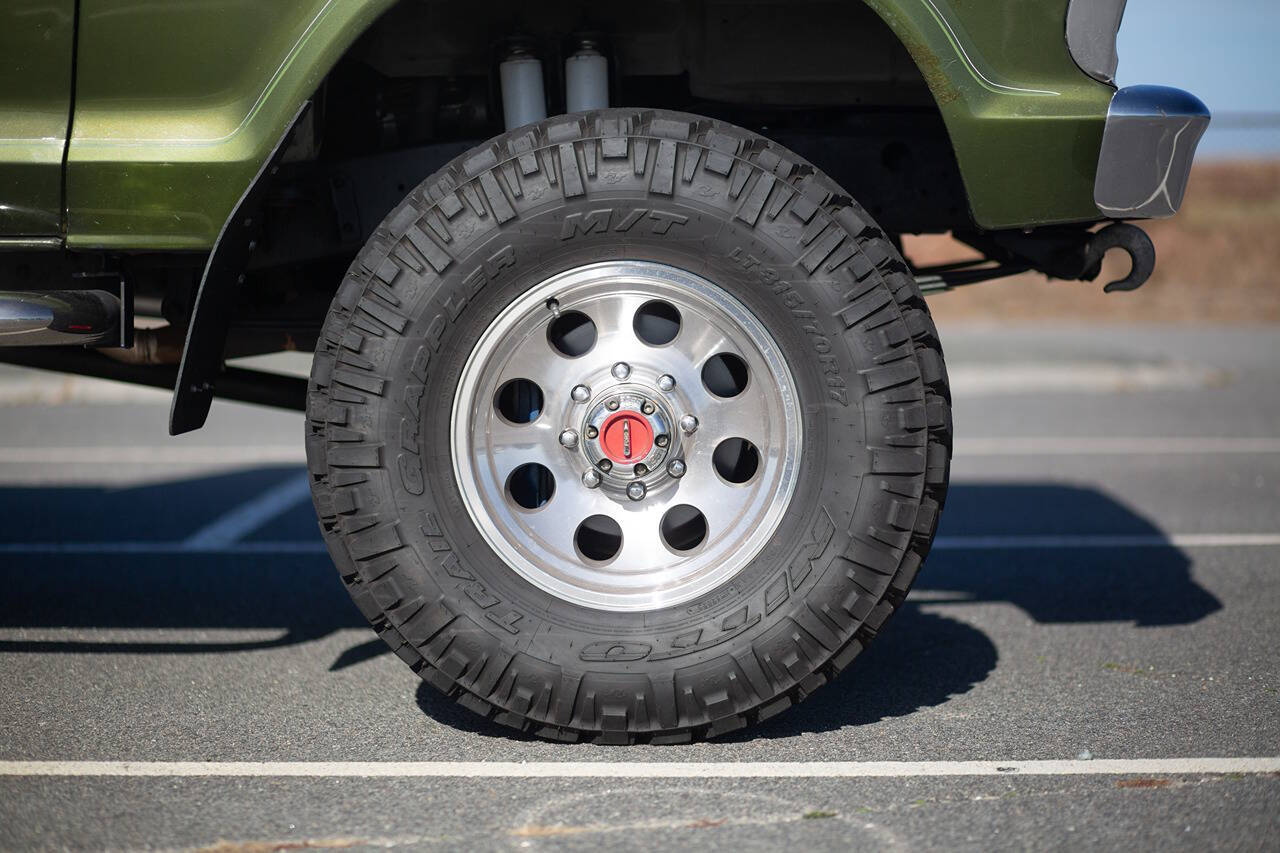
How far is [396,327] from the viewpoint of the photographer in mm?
2709

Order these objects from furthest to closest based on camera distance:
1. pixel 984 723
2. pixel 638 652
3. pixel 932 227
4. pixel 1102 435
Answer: pixel 1102 435
pixel 932 227
pixel 984 723
pixel 638 652

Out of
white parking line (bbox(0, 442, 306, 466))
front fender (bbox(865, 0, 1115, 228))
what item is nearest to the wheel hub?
front fender (bbox(865, 0, 1115, 228))

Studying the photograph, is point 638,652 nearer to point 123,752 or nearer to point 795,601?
point 795,601

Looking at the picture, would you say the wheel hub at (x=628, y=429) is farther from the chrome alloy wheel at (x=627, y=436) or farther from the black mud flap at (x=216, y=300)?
the black mud flap at (x=216, y=300)

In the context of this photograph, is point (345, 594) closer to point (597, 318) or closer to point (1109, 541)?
point (597, 318)

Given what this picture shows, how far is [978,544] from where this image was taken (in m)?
4.93

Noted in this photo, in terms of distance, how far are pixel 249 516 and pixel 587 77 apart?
3.08 meters

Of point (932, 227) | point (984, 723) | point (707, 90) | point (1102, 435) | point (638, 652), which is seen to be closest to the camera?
point (638, 652)

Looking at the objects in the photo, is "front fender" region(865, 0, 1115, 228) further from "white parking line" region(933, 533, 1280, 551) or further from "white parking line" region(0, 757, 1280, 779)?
"white parking line" region(933, 533, 1280, 551)

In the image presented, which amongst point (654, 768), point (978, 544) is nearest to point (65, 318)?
point (654, 768)

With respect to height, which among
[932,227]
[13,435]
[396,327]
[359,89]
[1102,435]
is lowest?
[13,435]

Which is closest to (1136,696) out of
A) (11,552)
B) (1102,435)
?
(11,552)

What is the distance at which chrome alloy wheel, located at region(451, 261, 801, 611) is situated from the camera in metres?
2.77

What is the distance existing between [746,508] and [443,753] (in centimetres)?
84
